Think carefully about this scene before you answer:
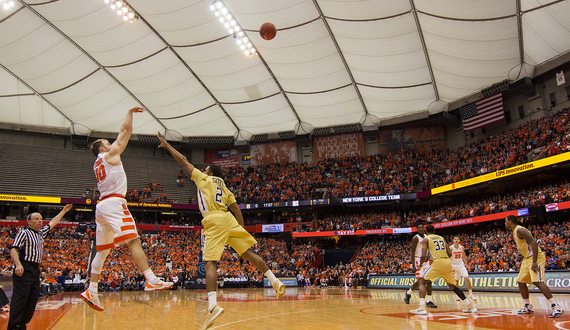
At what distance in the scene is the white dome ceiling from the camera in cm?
2420

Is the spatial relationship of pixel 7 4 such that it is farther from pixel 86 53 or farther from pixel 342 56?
pixel 342 56

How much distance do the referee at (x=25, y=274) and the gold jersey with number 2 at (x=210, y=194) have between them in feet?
8.56

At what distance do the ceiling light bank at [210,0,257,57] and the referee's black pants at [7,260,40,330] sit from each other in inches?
822

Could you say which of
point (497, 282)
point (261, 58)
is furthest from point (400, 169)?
point (497, 282)

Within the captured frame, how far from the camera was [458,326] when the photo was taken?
19.8ft

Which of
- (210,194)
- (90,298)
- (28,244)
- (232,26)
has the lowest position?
(90,298)

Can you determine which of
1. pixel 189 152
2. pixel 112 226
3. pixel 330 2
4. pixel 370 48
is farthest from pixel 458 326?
pixel 189 152

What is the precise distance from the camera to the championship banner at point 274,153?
138ft

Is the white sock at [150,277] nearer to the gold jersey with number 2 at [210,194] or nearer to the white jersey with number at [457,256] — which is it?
the gold jersey with number 2 at [210,194]

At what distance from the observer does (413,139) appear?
3806 centimetres

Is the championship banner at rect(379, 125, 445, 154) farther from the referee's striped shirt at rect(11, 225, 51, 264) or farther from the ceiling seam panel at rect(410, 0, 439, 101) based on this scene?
the referee's striped shirt at rect(11, 225, 51, 264)

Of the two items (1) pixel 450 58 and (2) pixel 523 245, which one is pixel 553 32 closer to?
(1) pixel 450 58

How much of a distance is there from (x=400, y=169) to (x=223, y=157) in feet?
65.2

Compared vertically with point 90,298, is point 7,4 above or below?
above
